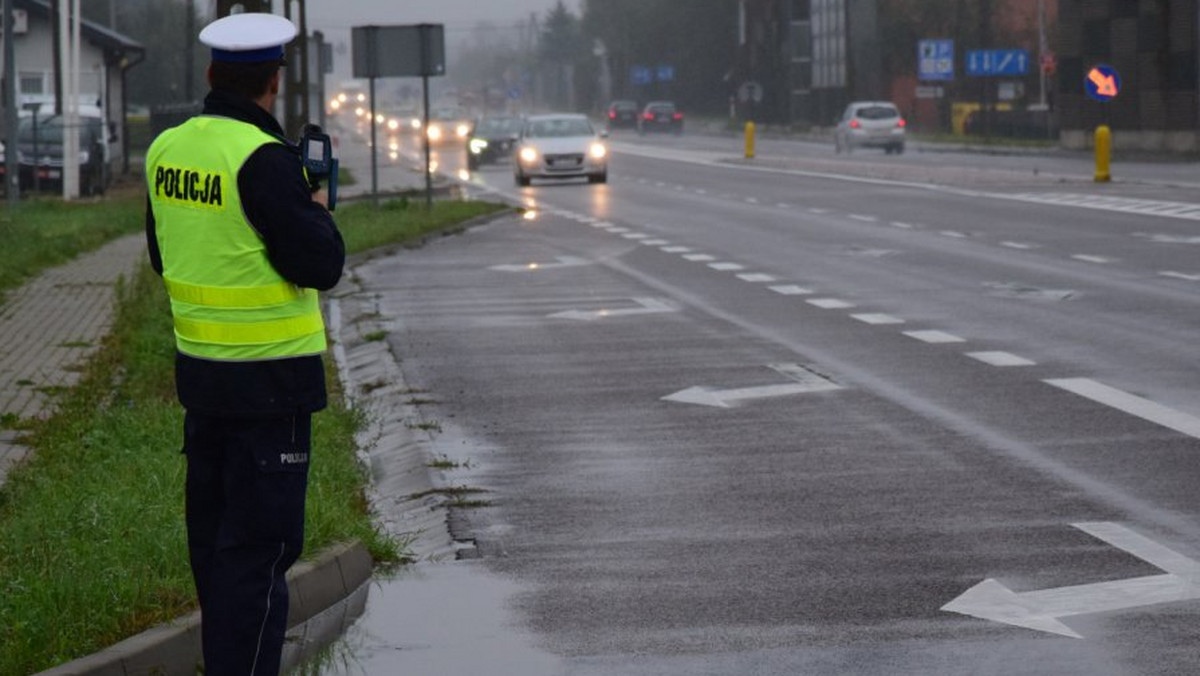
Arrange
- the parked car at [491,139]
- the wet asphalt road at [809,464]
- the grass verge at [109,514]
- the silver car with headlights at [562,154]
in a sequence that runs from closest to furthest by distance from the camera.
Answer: the grass verge at [109,514] → the wet asphalt road at [809,464] → the silver car with headlights at [562,154] → the parked car at [491,139]

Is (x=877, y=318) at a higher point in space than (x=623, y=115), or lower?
lower

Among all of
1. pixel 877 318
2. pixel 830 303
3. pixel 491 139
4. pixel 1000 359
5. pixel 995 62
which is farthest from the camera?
pixel 995 62

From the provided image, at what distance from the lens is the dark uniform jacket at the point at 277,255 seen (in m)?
5.69

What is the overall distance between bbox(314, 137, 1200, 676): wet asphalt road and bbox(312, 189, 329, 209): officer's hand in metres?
1.53

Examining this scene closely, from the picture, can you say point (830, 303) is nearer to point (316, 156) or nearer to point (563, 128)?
point (316, 156)

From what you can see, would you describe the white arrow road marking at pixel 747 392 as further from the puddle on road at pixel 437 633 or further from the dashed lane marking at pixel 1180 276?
the dashed lane marking at pixel 1180 276

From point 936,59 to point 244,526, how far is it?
8209cm

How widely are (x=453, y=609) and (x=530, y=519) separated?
168 centimetres

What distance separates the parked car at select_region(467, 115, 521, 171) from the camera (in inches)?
2616

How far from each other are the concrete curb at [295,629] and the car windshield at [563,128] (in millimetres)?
42854

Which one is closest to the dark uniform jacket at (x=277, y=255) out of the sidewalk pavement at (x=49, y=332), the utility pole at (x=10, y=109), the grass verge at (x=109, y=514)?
the grass verge at (x=109, y=514)

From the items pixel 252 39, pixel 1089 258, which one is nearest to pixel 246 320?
pixel 252 39

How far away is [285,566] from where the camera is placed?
5.87 metres

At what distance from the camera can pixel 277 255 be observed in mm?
5734
